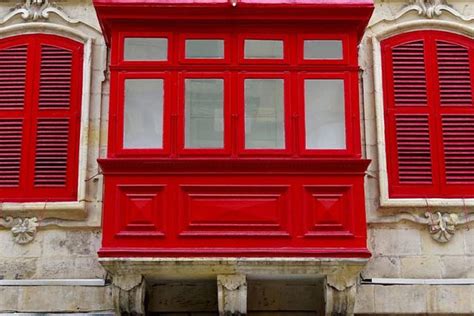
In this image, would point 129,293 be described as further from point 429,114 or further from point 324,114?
point 429,114

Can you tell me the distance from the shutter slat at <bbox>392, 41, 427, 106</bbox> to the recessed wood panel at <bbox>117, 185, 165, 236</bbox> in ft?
10.0

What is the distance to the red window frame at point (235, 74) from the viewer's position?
8688 mm

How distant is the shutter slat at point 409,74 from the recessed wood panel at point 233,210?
2128 mm

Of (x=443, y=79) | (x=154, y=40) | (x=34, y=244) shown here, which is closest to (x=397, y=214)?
(x=443, y=79)

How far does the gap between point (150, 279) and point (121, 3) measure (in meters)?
2.86

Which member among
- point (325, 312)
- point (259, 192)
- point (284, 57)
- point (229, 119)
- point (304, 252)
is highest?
point (284, 57)

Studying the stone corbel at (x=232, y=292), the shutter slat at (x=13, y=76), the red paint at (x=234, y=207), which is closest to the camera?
the red paint at (x=234, y=207)

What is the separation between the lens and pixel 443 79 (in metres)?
9.85

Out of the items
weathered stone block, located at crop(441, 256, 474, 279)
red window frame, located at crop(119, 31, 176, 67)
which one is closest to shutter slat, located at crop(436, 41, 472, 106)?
weathered stone block, located at crop(441, 256, 474, 279)

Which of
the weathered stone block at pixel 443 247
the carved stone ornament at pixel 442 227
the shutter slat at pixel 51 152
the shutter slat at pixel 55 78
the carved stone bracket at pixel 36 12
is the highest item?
the carved stone bracket at pixel 36 12

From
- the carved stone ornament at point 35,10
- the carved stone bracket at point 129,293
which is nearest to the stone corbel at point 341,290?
the carved stone bracket at point 129,293

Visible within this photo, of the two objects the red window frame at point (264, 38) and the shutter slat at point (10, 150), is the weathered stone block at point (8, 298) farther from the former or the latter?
the red window frame at point (264, 38)

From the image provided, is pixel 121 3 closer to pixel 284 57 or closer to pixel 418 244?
pixel 284 57

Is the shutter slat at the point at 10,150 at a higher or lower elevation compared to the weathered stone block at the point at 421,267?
higher
